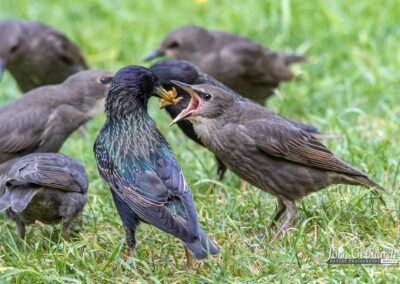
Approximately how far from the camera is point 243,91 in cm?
812

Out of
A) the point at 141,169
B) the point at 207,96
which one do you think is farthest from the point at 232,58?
the point at 141,169

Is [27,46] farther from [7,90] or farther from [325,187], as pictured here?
[325,187]

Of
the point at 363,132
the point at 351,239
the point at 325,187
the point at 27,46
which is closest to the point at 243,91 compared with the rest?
the point at 363,132

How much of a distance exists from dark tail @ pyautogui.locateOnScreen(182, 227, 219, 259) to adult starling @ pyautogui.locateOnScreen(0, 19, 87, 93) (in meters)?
4.63

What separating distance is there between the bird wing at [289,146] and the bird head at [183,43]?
334 cm

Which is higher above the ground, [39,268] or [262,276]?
[262,276]

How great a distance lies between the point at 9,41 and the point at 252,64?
2859 millimetres

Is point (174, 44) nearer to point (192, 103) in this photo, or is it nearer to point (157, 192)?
point (192, 103)

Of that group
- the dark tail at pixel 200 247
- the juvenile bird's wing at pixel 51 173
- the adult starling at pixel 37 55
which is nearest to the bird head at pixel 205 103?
the juvenile bird's wing at pixel 51 173

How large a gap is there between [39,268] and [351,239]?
2.11m

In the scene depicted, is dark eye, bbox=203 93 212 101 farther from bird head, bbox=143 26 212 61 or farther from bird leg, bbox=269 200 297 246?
bird head, bbox=143 26 212 61

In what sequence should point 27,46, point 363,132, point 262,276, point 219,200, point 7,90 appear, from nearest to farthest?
point 262,276 < point 219,200 < point 363,132 < point 27,46 < point 7,90

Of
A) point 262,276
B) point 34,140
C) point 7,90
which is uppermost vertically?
point 262,276

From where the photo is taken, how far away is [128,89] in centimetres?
477
